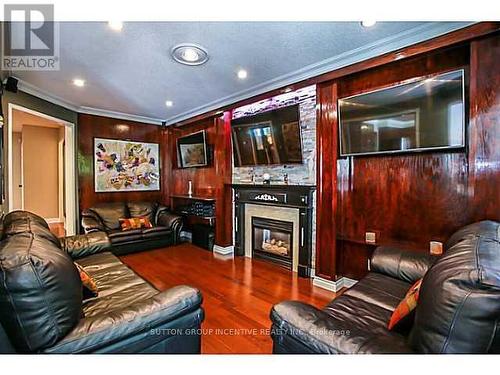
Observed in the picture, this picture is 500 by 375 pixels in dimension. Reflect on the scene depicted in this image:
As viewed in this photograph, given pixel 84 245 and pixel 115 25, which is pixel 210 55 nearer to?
pixel 115 25

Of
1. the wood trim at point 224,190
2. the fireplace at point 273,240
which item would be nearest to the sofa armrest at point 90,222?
the wood trim at point 224,190

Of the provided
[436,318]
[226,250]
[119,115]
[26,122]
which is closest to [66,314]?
[436,318]

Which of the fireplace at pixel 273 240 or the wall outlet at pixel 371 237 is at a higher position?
the wall outlet at pixel 371 237

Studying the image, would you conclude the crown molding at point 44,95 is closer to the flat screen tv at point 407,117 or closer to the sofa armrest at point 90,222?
the sofa armrest at point 90,222

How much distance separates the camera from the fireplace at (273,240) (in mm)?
3640

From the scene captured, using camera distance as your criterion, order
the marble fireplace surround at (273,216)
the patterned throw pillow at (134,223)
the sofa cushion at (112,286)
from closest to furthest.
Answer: the sofa cushion at (112,286)
the marble fireplace surround at (273,216)
the patterned throw pillow at (134,223)

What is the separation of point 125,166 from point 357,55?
4555 mm

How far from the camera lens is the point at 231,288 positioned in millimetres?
2980

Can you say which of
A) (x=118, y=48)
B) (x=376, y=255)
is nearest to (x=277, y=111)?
(x=118, y=48)

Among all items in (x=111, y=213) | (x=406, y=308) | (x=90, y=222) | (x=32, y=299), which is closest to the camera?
(x=32, y=299)

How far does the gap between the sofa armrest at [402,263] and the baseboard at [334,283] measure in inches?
31.5

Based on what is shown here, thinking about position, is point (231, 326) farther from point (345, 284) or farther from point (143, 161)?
point (143, 161)

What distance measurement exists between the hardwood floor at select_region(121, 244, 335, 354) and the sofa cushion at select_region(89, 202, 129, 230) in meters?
0.84
